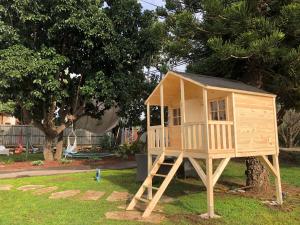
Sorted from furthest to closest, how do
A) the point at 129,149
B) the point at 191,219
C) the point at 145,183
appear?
the point at 129,149, the point at 145,183, the point at 191,219

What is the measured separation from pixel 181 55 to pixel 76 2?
625cm

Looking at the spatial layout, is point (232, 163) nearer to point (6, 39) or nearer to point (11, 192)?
point (11, 192)

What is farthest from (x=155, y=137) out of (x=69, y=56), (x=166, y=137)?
(x=69, y=56)

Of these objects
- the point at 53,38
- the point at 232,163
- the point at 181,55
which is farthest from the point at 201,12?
the point at 232,163

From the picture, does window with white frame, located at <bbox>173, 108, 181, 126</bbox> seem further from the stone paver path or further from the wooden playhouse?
the stone paver path

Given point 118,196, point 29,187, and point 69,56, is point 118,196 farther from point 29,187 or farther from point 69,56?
point 69,56

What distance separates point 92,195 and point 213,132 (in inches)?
165

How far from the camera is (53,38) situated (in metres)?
16.4

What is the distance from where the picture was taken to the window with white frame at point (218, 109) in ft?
32.7

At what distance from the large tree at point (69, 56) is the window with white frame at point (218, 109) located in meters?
5.39

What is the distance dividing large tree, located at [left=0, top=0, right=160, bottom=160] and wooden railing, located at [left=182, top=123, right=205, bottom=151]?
687 centimetres

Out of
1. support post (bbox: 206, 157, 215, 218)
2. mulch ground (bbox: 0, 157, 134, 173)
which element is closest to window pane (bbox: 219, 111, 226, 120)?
support post (bbox: 206, 157, 215, 218)

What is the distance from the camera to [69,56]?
1747 cm

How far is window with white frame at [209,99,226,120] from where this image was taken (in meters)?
9.96
